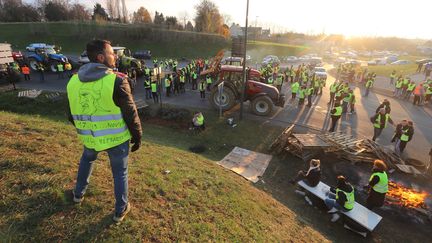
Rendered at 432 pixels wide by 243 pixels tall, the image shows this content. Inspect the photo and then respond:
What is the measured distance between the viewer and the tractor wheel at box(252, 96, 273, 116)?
13.9 m

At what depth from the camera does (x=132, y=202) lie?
3984 mm

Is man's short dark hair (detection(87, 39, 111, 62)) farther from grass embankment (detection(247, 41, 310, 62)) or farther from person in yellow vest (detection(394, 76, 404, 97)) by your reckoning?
grass embankment (detection(247, 41, 310, 62))

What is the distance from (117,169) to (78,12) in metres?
78.4

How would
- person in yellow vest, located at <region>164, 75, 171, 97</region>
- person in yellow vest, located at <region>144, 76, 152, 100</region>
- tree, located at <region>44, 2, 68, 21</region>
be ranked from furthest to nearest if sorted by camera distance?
tree, located at <region>44, 2, 68, 21</region>
person in yellow vest, located at <region>164, 75, 171, 97</region>
person in yellow vest, located at <region>144, 76, 152, 100</region>

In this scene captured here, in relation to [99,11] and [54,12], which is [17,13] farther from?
[99,11]

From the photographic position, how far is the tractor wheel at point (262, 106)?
1388 cm

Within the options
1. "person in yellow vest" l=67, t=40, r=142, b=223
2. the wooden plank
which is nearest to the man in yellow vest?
the wooden plank

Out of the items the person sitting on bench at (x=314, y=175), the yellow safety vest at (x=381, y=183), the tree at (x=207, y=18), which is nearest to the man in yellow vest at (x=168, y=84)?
the person sitting on bench at (x=314, y=175)

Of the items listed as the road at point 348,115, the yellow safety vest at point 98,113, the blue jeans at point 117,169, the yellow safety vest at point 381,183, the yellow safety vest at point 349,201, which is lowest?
the road at point 348,115

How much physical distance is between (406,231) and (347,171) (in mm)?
2684

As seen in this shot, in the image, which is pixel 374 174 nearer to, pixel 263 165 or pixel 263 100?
pixel 263 165

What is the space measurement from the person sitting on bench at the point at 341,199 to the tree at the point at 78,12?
70260mm

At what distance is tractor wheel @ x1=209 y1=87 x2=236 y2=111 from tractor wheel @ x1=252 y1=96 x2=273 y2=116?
125 centimetres

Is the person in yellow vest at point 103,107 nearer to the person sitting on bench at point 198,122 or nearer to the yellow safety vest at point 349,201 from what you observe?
the yellow safety vest at point 349,201
